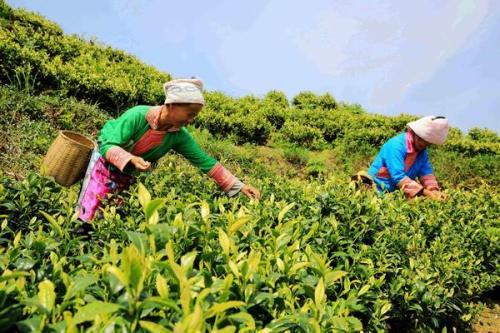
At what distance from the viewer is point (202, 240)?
1778mm

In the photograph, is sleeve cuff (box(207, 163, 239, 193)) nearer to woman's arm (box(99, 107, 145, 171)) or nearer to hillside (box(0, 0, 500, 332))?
hillside (box(0, 0, 500, 332))

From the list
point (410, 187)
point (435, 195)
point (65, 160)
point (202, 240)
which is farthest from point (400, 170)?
point (202, 240)

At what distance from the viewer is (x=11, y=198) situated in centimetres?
247

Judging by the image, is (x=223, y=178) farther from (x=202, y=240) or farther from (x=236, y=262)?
(x=236, y=262)

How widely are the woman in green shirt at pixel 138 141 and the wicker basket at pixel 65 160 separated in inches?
5.3

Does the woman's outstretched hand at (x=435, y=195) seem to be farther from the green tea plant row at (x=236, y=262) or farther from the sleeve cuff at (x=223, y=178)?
the sleeve cuff at (x=223, y=178)

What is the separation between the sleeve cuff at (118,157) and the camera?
2939mm

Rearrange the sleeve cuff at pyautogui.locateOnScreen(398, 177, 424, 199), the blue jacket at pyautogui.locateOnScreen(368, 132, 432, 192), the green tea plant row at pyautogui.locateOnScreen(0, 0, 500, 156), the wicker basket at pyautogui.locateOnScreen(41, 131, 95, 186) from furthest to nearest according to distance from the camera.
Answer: the green tea plant row at pyautogui.locateOnScreen(0, 0, 500, 156) < the blue jacket at pyautogui.locateOnScreen(368, 132, 432, 192) < the sleeve cuff at pyautogui.locateOnScreen(398, 177, 424, 199) < the wicker basket at pyautogui.locateOnScreen(41, 131, 95, 186)

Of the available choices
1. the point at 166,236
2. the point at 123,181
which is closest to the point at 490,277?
the point at 123,181

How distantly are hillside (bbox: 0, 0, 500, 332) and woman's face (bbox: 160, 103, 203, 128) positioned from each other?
0.44 m

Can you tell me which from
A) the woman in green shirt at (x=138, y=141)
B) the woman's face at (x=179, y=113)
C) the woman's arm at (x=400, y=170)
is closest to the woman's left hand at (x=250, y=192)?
the woman in green shirt at (x=138, y=141)

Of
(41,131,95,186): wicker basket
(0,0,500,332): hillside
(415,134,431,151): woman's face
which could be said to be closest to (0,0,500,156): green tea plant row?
(0,0,500,332): hillside

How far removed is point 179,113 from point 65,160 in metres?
0.93

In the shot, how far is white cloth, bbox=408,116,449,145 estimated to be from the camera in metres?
4.48
